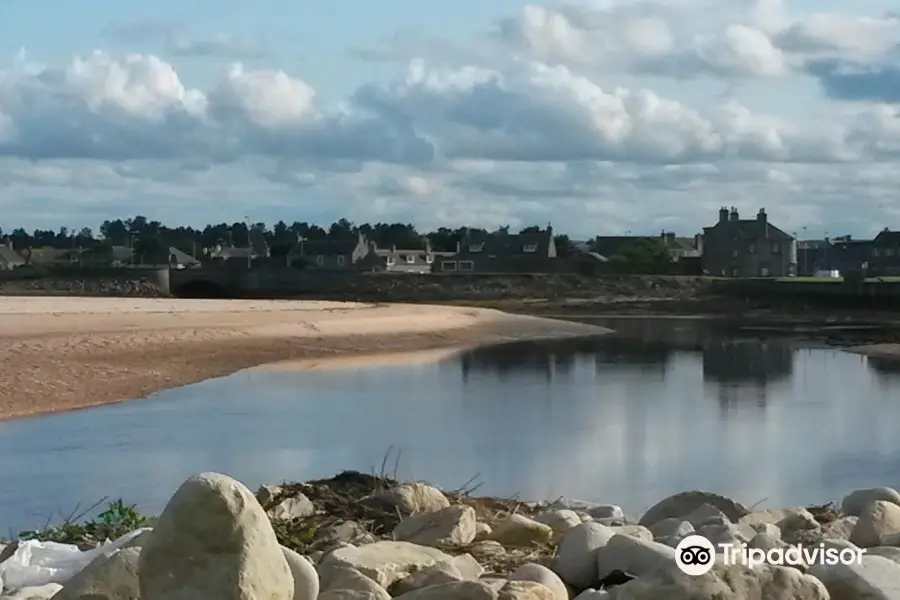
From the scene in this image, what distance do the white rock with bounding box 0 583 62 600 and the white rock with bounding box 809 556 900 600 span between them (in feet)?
9.30

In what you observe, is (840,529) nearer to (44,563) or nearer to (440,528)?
(440,528)

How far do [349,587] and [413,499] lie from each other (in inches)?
115

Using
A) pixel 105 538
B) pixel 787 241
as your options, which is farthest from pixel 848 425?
A: pixel 787 241

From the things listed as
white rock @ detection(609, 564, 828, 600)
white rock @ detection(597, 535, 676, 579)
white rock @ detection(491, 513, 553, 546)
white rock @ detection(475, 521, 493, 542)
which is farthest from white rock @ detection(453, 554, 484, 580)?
white rock @ detection(609, 564, 828, 600)

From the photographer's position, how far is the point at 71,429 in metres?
21.2

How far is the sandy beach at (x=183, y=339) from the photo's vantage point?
2783 centimetres

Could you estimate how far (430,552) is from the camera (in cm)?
572

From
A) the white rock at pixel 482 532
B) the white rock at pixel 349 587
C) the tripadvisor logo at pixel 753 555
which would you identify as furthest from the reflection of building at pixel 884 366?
the white rock at pixel 349 587

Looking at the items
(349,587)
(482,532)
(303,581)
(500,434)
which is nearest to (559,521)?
(482,532)

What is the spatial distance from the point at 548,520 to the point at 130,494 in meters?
7.90

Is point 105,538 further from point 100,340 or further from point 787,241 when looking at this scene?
point 787,241

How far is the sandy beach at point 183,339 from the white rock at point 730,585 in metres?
20.4

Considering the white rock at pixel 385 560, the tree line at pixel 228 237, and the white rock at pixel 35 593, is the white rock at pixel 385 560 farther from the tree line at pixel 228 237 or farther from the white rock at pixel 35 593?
the tree line at pixel 228 237

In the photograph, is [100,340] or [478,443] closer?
[478,443]
